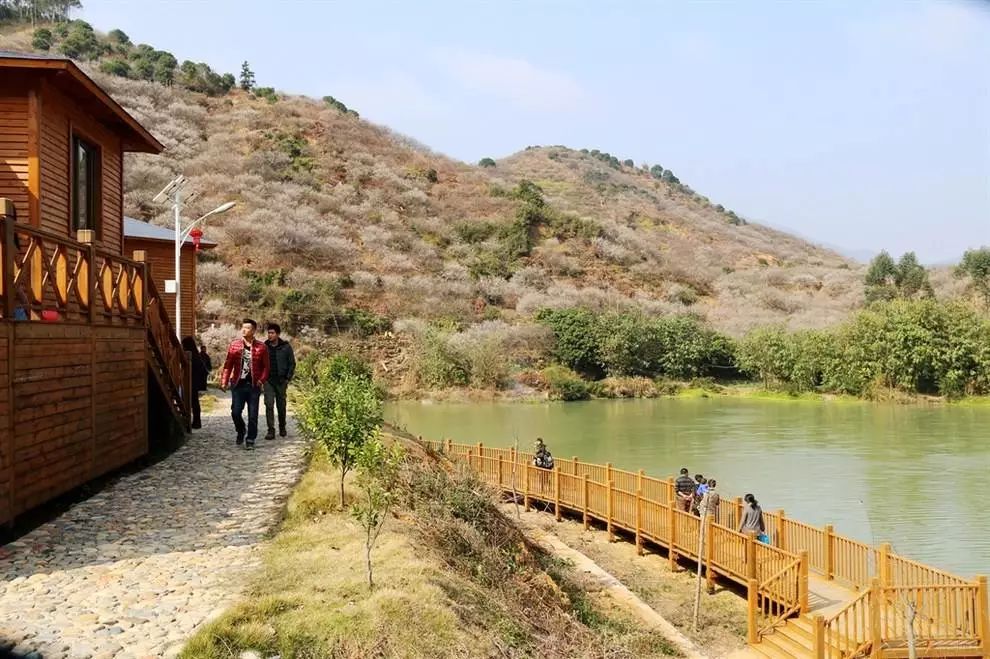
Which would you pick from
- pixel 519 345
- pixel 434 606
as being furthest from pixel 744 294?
pixel 434 606

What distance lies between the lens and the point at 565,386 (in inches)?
1713

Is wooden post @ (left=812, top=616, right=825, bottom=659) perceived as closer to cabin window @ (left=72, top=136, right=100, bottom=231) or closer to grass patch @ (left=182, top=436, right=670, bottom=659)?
grass patch @ (left=182, top=436, right=670, bottom=659)

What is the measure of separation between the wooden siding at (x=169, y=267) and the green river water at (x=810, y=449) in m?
9.58

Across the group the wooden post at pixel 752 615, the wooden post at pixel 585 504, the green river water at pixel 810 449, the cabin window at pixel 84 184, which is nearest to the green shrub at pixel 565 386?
the green river water at pixel 810 449

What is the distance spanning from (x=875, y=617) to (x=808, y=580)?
202 cm

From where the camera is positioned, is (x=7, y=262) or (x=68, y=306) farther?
(x=68, y=306)

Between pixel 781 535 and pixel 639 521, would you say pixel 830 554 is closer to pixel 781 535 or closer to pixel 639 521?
pixel 781 535

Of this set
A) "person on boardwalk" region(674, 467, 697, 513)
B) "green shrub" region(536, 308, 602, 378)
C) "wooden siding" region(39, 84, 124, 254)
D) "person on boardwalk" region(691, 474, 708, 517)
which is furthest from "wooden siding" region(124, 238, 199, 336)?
"green shrub" region(536, 308, 602, 378)

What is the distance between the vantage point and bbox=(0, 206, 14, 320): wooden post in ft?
22.8

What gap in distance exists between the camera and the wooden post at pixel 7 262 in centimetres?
696

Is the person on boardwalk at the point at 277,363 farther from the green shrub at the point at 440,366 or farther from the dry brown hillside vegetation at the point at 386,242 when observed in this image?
the dry brown hillside vegetation at the point at 386,242

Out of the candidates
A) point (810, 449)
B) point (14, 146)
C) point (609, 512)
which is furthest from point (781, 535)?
point (810, 449)

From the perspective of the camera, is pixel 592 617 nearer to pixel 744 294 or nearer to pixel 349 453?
pixel 349 453

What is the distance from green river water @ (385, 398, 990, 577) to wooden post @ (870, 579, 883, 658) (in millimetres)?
5798
